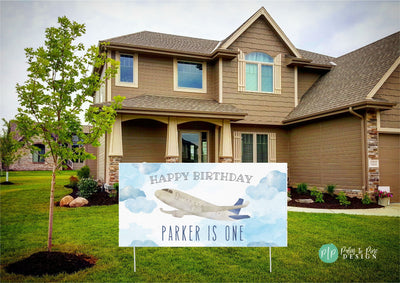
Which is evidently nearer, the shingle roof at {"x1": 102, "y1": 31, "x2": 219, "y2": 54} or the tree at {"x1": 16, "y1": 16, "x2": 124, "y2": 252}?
the tree at {"x1": 16, "y1": 16, "x2": 124, "y2": 252}

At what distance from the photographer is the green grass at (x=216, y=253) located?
4.77m

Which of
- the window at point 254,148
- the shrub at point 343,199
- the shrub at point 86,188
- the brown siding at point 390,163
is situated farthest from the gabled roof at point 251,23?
the shrub at point 86,188

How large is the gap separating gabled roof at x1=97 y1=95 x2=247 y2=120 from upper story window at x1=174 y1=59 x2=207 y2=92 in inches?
27.4

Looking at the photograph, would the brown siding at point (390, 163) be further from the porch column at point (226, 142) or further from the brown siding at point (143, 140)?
the brown siding at point (143, 140)

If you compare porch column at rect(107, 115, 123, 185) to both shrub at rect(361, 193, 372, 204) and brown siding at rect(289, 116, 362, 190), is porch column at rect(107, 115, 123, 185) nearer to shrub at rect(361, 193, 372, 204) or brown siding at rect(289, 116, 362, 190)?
brown siding at rect(289, 116, 362, 190)

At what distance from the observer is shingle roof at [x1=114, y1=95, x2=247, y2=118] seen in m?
12.1

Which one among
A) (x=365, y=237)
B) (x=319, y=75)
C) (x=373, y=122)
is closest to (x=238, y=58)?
(x=319, y=75)

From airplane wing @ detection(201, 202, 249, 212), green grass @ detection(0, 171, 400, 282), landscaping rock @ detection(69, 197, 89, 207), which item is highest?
airplane wing @ detection(201, 202, 249, 212)

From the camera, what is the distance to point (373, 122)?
447 inches

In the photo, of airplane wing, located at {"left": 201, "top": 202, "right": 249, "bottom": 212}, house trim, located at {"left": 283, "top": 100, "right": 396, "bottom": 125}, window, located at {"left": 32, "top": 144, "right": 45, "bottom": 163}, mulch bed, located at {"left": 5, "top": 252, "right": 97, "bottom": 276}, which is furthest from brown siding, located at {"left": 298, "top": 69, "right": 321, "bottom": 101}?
mulch bed, located at {"left": 5, "top": 252, "right": 97, "bottom": 276}

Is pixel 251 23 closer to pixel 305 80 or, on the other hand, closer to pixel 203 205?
pixel 305 80

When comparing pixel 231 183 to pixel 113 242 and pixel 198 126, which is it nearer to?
pixel 113 242

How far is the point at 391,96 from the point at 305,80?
4833mm

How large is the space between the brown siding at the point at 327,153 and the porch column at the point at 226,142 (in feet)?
11.9
